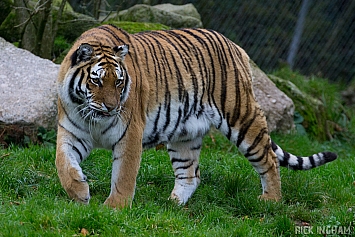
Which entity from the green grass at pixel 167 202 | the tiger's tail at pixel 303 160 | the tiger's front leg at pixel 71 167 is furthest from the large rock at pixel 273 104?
the tiger's front leg at pixel 71 167

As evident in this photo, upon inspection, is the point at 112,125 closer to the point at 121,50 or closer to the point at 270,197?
the point at 121,50

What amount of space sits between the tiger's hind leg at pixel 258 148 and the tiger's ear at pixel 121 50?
4.76 feet

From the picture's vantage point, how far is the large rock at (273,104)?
30.9 ft

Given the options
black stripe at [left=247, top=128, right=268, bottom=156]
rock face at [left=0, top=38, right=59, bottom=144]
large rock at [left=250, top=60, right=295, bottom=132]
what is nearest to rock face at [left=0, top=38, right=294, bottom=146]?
rock face at [left=0, top=38, right=59, bottom=144]

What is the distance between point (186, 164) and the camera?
649cm

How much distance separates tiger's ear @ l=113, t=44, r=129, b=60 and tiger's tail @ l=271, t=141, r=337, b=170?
7.15ft

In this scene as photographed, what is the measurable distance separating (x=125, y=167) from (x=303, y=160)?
2.13 metres

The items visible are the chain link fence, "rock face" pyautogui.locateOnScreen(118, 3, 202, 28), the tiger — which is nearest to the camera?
the tiger

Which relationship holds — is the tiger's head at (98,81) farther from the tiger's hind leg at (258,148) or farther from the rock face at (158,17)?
the rock face at (158,17)

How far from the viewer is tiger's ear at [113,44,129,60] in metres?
5.25

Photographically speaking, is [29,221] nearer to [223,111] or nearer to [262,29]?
[223,111]

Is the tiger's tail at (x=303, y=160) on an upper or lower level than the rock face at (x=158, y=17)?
upper

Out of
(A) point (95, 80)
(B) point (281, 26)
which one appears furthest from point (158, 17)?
(A) point (95, 80)

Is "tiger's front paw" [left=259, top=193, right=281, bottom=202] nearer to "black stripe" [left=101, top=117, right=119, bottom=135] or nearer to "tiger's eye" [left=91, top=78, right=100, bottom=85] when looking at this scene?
"black stripe" [left=101, top=117, right=119, bottom=135]
